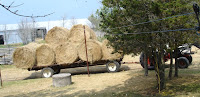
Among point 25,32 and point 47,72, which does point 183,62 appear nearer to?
point 47,72

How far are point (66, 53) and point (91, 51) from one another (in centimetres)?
153

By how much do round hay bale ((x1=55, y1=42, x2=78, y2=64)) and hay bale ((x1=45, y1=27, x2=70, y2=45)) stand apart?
2.73 ft

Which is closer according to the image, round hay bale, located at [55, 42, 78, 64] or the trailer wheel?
round hay bale, located at [55, 42, 78, 64]

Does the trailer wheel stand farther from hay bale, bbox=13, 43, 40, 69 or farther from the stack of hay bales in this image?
hay bale, bbox=13, 43, 40, 69

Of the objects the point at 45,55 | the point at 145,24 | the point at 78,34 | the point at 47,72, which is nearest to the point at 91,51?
the point at 78,34

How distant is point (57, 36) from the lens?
44.0 ft

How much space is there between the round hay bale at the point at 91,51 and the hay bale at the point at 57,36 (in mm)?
1604

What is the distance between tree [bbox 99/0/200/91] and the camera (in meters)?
5.77

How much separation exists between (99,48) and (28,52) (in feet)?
13.7

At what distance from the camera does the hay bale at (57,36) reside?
529 inches

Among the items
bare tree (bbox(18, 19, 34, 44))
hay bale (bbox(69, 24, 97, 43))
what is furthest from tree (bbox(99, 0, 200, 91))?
bare tree (bbox(18, 19, 34, 44))

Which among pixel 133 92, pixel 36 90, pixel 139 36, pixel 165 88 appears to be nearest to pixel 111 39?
pixel 139 36

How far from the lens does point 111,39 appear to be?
718 cm

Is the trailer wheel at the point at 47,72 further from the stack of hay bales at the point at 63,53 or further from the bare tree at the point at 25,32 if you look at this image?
the bare tree at the point at 25,32
